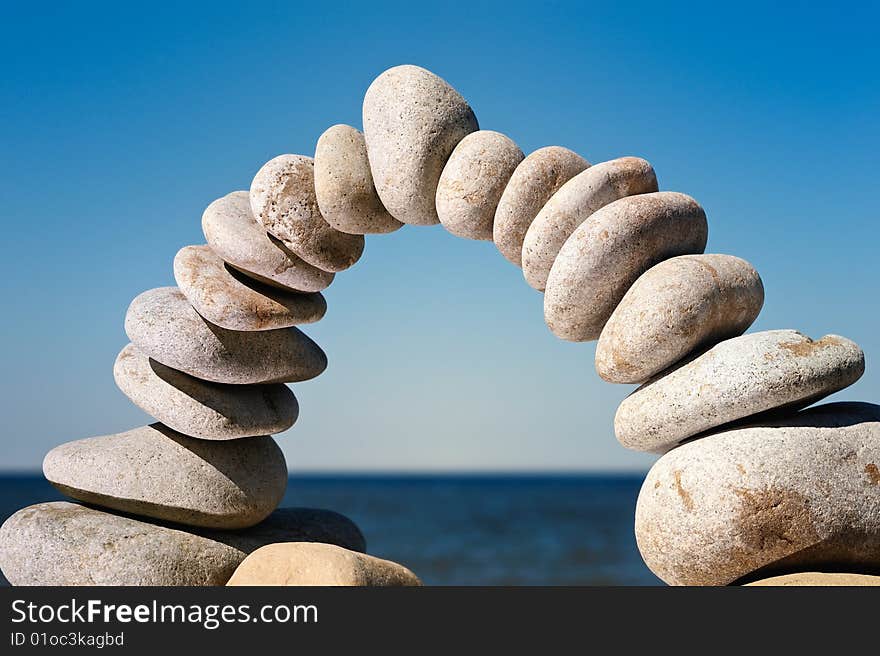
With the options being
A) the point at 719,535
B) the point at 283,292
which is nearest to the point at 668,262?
the point at 719,535

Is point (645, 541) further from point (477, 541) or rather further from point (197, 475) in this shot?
point (477, 541)

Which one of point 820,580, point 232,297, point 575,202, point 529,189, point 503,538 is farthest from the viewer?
point 503,538

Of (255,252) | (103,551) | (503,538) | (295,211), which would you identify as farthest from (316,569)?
(503,538)

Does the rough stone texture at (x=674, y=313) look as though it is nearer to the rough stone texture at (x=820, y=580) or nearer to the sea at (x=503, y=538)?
the rough stone texture at (x=820, y=580)

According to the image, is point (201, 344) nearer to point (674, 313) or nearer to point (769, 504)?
point (674, 313)

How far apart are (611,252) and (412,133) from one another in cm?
99

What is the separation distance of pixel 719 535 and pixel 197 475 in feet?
7.56

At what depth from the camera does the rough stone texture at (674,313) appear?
10.2 ft

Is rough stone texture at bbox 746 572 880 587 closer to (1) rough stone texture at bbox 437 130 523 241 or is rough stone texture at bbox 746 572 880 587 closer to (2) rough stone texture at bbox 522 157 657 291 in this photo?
(2) rough stone texture at bbox 522 157 657 291

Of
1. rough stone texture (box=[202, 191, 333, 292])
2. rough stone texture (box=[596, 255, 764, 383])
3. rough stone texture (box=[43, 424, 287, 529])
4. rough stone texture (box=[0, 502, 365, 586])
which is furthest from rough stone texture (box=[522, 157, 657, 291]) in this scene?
rough stone texture (box=[0, 502, 365, 586])

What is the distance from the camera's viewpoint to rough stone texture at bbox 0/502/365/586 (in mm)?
3777

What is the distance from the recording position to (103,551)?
379 cm
